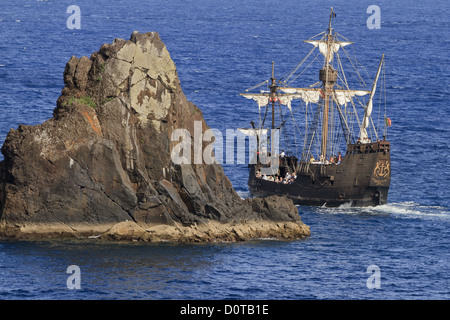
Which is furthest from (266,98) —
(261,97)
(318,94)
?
(318,94)

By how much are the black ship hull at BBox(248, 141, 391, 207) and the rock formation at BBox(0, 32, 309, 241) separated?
2199 centimetres

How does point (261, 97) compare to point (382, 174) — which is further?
point (261, 97)

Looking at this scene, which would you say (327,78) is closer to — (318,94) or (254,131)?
(318,94)

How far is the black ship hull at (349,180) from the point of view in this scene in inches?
4756

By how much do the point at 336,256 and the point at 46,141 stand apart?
2467cm

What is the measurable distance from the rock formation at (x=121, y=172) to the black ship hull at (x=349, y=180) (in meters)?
22.0

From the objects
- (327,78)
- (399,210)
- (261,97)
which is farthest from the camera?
(261,97)

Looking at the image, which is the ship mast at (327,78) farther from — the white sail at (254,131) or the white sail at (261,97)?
the white sail at (261,97)

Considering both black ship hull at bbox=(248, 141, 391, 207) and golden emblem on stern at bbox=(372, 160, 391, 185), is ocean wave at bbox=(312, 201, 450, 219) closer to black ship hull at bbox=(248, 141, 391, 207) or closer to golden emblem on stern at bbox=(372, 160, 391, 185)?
black ship hull at bbox=(248, 141, 391, 207)

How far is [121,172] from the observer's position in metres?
95.6

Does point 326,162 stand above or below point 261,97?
below

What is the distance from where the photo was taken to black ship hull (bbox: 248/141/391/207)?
4756 inches

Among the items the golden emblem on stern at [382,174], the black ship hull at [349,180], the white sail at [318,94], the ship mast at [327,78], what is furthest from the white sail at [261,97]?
the golden emblem on stern at [382,174]

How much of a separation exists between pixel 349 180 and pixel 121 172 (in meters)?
34.1
